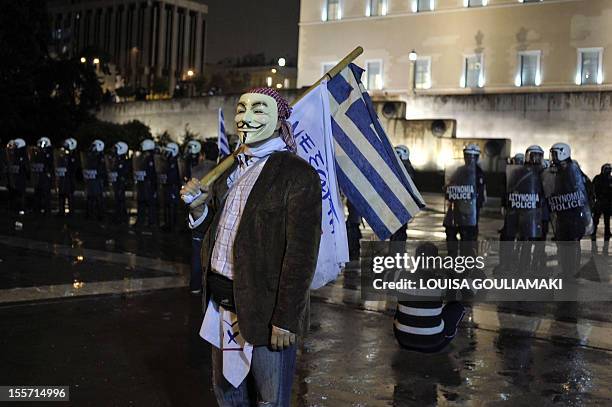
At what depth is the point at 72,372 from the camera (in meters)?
6.15

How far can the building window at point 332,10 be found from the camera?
170 feet

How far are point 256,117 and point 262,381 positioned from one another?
135 centimetres

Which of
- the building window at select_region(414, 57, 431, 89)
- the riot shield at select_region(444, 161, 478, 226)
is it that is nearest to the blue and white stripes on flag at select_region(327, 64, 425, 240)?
the riot shield at select_region(444, 161, 478, 226)

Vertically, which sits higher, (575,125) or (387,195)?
(575,125)

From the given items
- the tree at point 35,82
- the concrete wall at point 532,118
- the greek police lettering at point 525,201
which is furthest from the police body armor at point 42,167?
the concrete wall at point 532,118

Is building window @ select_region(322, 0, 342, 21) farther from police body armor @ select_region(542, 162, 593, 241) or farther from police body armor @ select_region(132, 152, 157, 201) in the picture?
police body armor @ select_region(542, 162, 593, 241)

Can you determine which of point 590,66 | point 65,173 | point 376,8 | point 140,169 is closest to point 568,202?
point 140,169

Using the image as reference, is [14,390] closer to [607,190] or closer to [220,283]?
[220,283]

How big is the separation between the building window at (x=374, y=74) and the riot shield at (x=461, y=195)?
3773 cm

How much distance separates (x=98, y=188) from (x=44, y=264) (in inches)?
331

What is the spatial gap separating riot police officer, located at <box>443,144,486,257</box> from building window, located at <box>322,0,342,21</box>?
40613 millimetres

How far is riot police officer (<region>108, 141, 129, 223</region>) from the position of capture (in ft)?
A: 63.3

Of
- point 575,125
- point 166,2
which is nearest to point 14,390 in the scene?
point 575,125

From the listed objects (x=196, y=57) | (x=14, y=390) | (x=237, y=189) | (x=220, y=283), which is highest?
(x=196, y=57)
